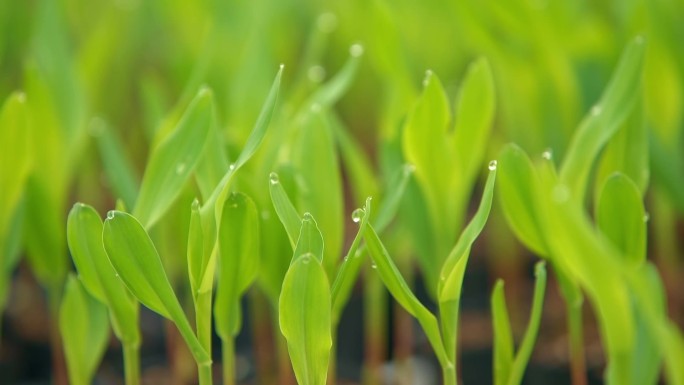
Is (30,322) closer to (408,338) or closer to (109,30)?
(109,30)

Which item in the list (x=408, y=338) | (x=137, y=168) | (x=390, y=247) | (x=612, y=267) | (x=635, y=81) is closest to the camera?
(x=612, y=267)

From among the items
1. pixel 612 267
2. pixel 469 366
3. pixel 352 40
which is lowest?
pixel 469 366

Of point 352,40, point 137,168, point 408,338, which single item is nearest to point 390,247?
point 408,338

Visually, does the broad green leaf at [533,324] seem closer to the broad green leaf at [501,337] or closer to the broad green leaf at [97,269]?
the broad green leaf at [501,337]

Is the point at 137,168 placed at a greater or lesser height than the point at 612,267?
greater

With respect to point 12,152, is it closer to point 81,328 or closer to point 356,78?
point 81,328

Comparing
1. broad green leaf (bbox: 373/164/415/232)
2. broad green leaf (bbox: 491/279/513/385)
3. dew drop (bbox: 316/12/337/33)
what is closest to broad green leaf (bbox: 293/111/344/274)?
broad green leaf (bbox: 373/164/415/232)
